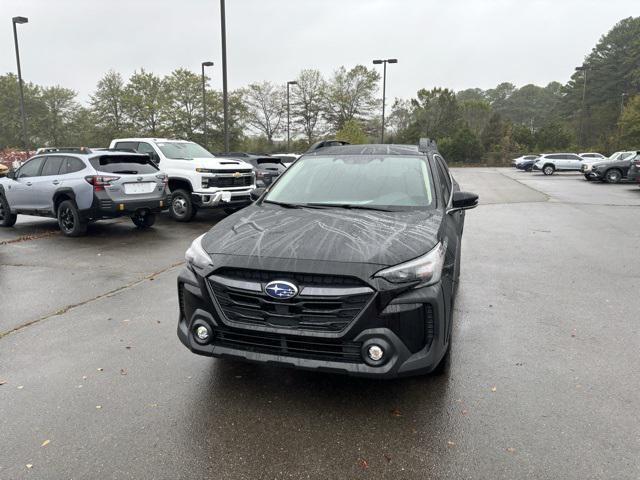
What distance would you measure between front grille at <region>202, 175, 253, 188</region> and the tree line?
33.5 m

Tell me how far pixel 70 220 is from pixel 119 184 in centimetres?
135

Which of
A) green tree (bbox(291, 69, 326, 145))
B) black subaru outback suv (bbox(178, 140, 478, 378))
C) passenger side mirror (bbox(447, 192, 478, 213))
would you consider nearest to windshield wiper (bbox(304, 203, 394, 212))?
black subaru outback suv (bbox(178, 140, 478, 378))

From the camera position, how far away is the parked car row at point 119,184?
9156mm

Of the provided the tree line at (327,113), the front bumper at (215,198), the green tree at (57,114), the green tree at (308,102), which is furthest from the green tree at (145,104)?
the front bumper at (215,198)

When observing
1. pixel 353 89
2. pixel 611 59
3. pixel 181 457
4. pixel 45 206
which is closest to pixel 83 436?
pixel 181 457

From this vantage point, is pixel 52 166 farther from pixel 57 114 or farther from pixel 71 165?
pixel 57 114

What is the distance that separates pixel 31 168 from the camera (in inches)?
407

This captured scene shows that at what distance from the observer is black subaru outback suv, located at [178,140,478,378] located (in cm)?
282

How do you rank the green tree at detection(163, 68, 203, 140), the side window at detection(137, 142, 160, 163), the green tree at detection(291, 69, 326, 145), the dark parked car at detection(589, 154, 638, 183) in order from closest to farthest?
the side window at detection(137, 142, 160, 163) < the dark parked car at detection(589, 154, 638, 183) < the green tree at detection(163, 68, 203, 140) < the green tree at detection(291, 69, 326, 145)

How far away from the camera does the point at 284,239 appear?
3172 mm

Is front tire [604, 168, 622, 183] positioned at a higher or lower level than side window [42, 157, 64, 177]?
lower

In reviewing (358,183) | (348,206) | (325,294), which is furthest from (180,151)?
(325,294)

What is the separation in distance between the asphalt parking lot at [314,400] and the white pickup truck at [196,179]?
5.52 metres

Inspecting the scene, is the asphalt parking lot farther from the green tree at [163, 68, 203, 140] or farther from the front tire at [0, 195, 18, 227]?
the green tree at [163, 68, 203, 140]
